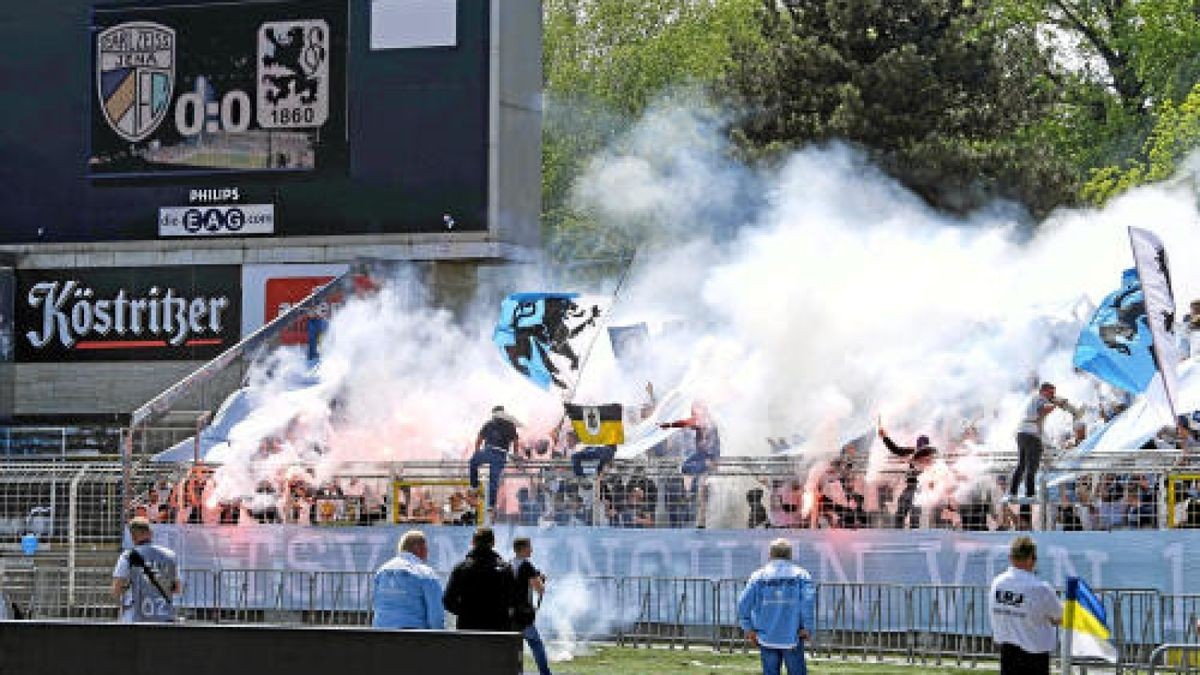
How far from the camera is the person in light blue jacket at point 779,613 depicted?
1903 centimetres

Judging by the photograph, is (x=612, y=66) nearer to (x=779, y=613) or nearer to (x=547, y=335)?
(x=547, y=335)

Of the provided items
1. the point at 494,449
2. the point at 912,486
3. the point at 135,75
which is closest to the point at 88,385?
the point at 135,75

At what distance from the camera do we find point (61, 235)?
41375 mm

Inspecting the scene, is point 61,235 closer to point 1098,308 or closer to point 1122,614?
point 1098,308

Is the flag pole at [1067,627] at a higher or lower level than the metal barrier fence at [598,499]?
lower

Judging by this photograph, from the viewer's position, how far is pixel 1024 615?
16656 millimetres

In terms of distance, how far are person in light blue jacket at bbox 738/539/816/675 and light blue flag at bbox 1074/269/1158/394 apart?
6.47 metres

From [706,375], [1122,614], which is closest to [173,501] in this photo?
[706,375]

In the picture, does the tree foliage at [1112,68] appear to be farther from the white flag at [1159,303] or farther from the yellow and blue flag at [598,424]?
the white flag at [1159,303]

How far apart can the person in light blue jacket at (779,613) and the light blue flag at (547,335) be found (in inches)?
530

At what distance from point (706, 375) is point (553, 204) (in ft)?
105

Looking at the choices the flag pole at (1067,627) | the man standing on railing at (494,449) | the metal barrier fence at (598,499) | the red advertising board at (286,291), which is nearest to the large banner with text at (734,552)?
the metal barrier fence at (598,499)

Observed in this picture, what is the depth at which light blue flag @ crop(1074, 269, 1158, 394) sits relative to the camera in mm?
24734

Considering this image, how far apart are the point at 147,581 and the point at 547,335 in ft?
42.0
